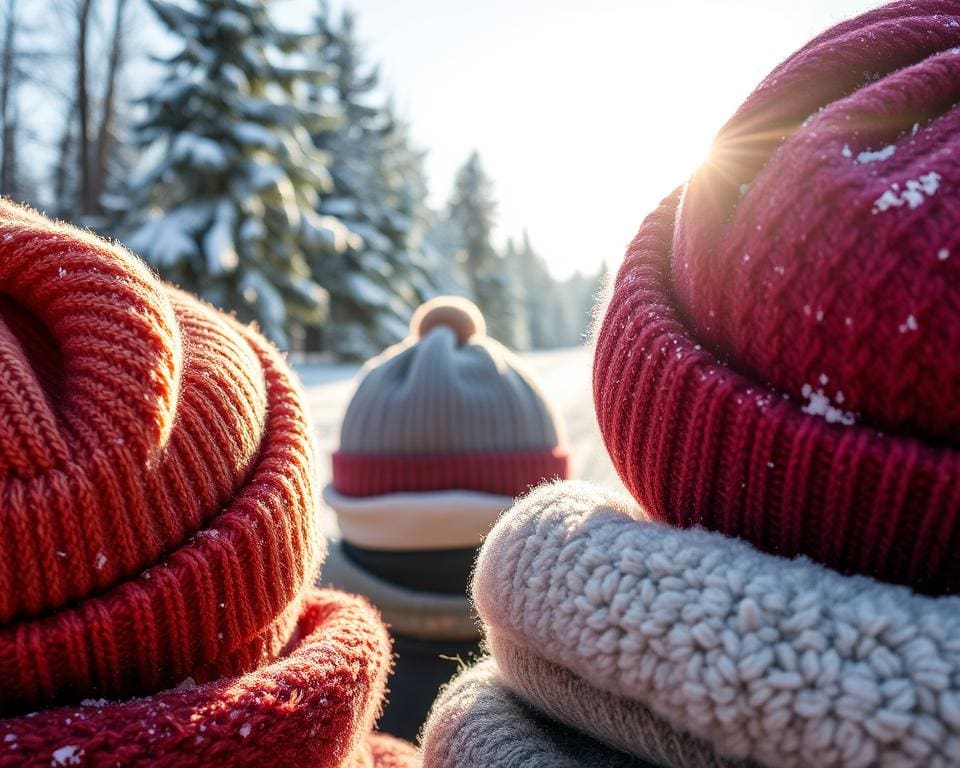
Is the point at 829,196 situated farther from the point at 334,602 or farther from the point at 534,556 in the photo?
the point at 334,602

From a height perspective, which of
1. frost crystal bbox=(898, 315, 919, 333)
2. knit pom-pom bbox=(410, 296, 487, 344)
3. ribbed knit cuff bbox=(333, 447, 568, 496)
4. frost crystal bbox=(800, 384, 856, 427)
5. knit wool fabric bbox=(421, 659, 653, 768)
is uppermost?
frost crystal bbox=(898, 315, 919, 333)

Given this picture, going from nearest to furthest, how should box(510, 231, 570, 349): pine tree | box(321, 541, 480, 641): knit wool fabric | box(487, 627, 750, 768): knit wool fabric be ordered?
box(487, 627, 750, 768): knit wool fabric < box(321, 541, 480, 641): knit wool fabric < box(510, 231, 570, 349): pine tree

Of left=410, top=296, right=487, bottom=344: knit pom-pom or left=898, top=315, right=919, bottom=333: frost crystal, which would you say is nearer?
left=898, top=315, right=919, bottom=333: frost crystal

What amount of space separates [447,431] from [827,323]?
1411 mm

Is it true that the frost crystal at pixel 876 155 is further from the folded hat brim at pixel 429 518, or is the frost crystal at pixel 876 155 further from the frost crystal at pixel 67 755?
the folded hat brim at pixel 429 518

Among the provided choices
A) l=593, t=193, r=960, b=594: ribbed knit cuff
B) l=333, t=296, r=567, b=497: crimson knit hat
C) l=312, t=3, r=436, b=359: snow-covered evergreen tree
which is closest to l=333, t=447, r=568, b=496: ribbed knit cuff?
l=333, t=296, r=567, b=497: crimson knit hat

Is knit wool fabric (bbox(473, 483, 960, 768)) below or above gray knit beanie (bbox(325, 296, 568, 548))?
above

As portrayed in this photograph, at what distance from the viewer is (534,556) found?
0.56m

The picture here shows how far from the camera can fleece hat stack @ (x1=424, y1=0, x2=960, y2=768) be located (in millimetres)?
402

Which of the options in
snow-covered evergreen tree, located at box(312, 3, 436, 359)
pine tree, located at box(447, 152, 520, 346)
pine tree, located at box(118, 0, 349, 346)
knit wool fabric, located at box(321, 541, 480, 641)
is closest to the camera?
knit wool fabric, located at box(321, 541, 480, 641)

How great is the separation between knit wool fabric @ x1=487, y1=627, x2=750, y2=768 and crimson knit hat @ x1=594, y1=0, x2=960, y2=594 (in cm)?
14

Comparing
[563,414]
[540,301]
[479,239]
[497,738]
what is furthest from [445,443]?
[540,301]

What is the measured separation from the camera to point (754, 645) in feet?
1.36

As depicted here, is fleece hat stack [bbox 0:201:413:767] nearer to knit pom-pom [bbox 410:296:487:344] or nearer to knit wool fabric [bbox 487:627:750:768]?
knit wool fabric [bbox 487:627:750:768]
